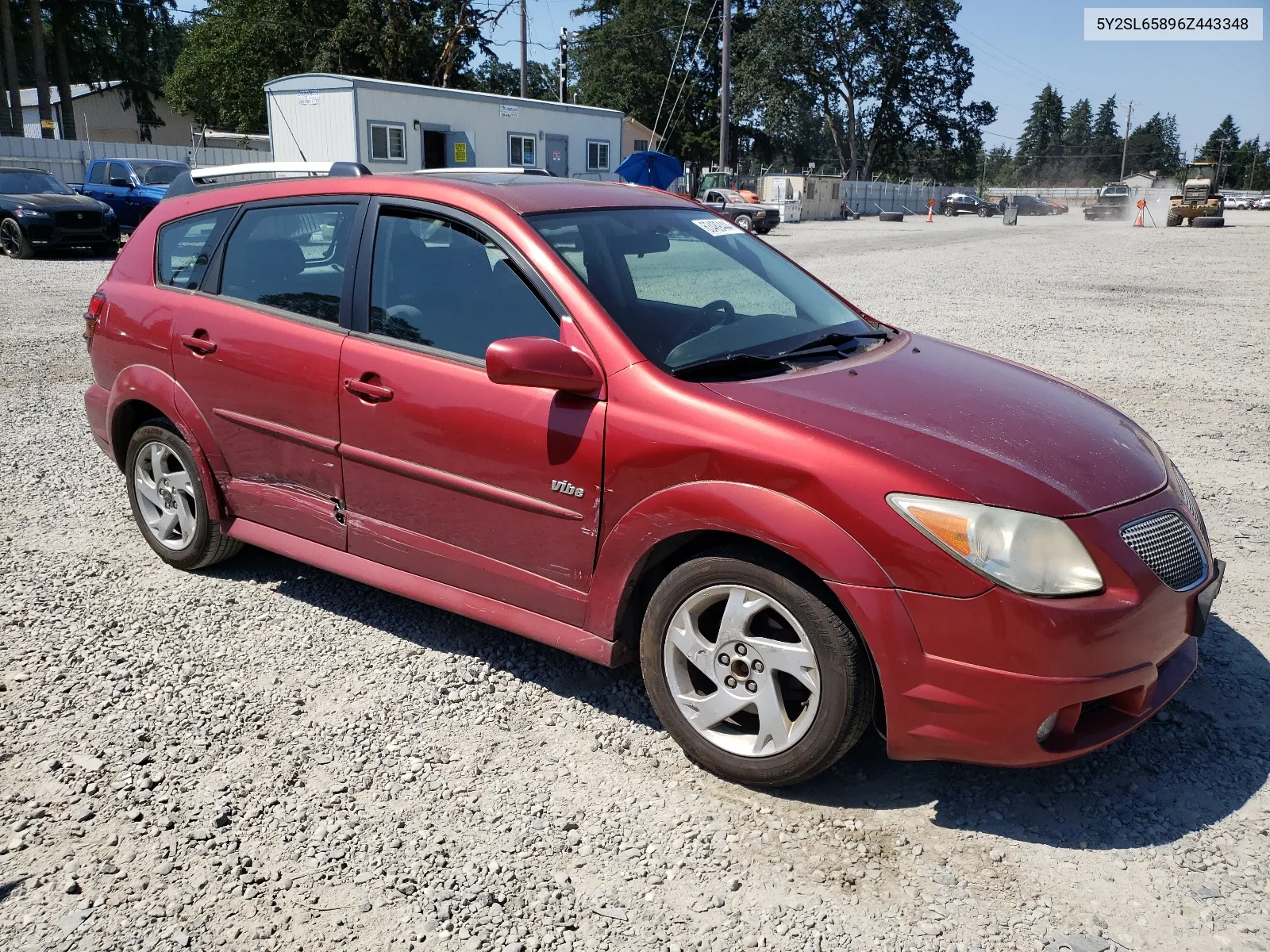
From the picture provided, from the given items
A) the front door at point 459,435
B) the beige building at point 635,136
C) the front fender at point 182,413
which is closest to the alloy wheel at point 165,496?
the front fender at point 182,413

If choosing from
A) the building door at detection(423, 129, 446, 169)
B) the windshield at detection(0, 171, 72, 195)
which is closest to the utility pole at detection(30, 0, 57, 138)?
the building door at detection(423, 129, 446, 169)

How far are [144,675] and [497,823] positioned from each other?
1625mm

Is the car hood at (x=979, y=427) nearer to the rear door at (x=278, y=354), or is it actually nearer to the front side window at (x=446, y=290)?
the front side window at (x=446, y=290)

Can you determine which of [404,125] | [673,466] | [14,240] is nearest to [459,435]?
[673,466]

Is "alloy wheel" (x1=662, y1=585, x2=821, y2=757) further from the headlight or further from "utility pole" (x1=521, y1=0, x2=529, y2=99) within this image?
"utility pole" (x1=521, y1=0, x2=529, y2=99)

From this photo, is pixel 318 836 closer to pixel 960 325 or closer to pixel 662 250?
pixel 662 250

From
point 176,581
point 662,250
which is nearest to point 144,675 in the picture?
point 176,581

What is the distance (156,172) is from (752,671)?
76.5 ft

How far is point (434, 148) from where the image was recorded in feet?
92.8

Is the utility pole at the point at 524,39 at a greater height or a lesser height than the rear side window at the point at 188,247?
greater

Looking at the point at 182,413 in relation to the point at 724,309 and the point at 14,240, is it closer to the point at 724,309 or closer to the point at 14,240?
the point at 724,309

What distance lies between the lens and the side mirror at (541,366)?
300cm

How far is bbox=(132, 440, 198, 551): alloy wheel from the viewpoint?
14.6ft

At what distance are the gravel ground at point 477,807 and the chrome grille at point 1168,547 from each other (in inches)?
27.0
